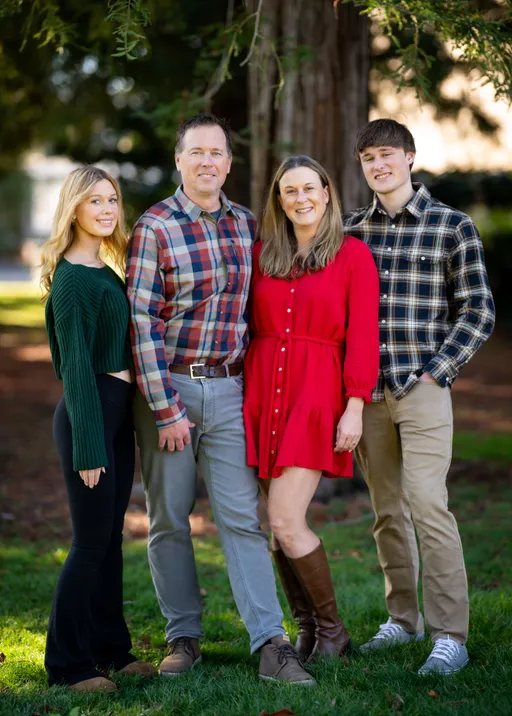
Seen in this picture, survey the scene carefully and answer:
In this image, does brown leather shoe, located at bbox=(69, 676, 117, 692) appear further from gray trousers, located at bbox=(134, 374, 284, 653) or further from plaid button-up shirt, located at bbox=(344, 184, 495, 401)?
plaid button-up shirt, located at bbox=(344, 184, 495, 401)

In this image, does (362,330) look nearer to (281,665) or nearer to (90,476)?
(90,476)

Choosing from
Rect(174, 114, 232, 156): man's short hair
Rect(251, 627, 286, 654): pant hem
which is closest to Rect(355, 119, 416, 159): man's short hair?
Rect(174, 114, 232, 156): man's short hair

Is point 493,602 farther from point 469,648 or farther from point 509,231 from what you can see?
point 509,231

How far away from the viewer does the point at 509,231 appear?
55.4ft

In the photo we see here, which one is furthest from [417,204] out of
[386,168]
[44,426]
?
[44,426]

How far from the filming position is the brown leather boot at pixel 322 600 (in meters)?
3.72

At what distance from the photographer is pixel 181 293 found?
11.9ft

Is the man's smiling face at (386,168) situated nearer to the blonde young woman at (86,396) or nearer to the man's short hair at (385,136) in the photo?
the man's short hair at (385,136)

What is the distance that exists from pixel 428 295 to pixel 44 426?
7006mm

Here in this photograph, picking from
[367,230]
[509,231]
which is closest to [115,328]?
[367,230]

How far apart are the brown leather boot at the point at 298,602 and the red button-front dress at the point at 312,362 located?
1.66ft

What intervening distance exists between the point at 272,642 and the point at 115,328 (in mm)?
1446

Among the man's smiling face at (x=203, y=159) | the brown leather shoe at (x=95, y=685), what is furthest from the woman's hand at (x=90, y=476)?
the man's smiling face at (x=203, y=159)

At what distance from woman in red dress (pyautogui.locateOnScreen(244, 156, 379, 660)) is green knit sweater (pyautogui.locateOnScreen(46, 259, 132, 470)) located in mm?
643
